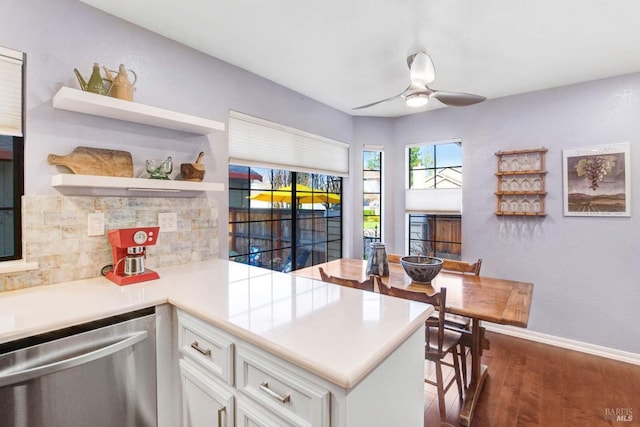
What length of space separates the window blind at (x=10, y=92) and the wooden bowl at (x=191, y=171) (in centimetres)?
79

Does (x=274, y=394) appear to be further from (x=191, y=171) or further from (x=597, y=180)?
(x=597, y=180)

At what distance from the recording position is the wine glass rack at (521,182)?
3.01 metres

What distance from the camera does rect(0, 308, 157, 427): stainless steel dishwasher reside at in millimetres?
1017

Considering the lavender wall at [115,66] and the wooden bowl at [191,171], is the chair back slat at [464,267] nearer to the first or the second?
the lavender wall at [115,66]

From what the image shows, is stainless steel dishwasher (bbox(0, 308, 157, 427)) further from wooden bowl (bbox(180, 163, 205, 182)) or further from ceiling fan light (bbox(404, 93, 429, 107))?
ceiling fan light (bbox(404, 93, 429, 107))

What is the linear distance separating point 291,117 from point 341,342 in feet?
8.21

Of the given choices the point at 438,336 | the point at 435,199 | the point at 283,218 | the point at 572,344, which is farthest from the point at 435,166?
the point at 438,336

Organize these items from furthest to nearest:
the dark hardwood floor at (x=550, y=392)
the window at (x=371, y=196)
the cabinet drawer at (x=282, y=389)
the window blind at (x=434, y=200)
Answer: the window at (x=371, y=196) < the window blind at (x=434, y=200) < the dark hardwood floor at (x=550, y=392) < the cabinet drawer at (x=282, y=389)

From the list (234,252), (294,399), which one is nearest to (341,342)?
(294,399)

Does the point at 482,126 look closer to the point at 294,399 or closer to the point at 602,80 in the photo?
the point at 602,80

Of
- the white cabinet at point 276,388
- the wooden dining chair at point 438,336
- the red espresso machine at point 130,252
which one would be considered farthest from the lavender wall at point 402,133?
the wooden dining chair at point 438,336

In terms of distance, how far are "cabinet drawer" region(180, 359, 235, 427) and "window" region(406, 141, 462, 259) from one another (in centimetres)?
314

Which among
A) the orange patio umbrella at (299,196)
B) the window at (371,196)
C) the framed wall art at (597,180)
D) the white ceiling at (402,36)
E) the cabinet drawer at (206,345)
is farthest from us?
the window at (371,196)

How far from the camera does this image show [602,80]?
272cm
